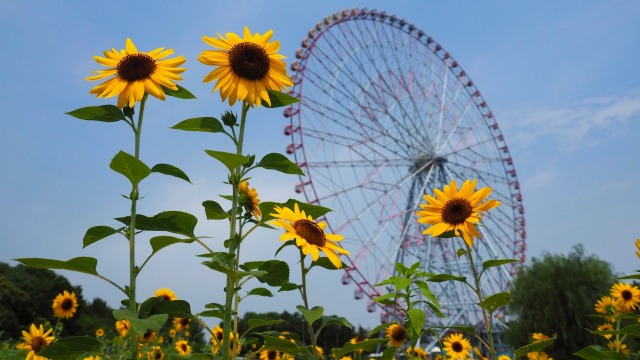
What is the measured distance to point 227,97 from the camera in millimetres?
1671

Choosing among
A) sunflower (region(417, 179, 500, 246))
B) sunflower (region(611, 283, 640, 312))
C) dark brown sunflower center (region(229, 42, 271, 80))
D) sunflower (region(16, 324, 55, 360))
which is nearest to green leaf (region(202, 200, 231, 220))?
dark brown sunflower center (region(229, 42, 271, 80))

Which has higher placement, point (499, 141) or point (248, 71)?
point (499, 141)

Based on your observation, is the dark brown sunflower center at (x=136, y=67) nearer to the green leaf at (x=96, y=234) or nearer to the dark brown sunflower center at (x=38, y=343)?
Result: the green leaf at (x=96, y=234)

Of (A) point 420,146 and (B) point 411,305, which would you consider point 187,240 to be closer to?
(B) point 411,305

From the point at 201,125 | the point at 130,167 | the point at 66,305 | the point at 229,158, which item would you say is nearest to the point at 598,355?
the point at 229,158

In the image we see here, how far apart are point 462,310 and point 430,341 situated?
6.42 ft

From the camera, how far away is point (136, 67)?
1641 mm

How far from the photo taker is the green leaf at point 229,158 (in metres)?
1.48

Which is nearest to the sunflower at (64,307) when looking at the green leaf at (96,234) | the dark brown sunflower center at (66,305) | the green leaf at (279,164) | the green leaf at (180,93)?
the dark brown sunflower center at (66,305)

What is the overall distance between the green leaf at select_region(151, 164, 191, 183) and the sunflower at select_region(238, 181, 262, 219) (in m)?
0.25

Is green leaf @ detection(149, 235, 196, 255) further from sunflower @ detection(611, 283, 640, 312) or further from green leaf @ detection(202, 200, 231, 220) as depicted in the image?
sunflower @ detection(611, 283, 640, 312)

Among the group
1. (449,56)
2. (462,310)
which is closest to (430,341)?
(462,310)

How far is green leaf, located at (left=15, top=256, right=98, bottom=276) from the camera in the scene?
1307mm

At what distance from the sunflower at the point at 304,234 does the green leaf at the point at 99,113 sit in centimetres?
53
